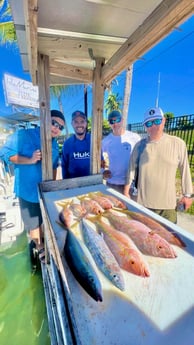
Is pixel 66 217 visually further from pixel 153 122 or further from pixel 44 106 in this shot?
pixel 153 122

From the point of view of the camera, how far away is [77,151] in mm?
2201

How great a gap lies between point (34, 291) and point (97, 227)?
1.78 meters

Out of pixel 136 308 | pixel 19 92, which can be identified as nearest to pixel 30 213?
pixel 136 308

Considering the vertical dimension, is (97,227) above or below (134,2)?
below

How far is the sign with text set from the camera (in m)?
8.86

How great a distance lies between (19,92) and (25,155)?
9.34 metres

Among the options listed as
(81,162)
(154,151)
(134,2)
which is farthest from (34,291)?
(134,2)

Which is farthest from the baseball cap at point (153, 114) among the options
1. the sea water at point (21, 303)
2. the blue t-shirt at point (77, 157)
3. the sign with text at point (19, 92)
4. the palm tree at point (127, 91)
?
the sign with text at point (19, 92)

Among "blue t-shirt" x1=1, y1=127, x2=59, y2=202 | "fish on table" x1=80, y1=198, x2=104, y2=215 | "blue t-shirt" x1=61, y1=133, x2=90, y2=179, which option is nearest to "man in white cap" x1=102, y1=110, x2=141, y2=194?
"blue t-shirt" x1=61, y1=133, x2=90, y2=179

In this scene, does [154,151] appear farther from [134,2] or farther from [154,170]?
[134,2]

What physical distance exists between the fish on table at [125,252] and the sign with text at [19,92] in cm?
876

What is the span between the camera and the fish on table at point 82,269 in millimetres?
639

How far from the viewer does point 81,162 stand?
2.19 meters

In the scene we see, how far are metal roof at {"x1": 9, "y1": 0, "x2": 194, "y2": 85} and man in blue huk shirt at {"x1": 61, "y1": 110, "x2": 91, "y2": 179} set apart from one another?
0.54m
